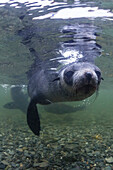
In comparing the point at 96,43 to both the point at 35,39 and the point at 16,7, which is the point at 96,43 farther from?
the point at 16,7

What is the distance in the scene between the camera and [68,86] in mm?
4660

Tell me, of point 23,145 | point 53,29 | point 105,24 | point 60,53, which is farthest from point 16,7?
point 23,145

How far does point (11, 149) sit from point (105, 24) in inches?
304

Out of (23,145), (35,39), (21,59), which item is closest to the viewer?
(23,145)

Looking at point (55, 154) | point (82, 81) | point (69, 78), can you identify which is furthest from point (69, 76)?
point (55, 154)

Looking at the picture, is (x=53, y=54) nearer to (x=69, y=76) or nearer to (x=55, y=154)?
(x=69, y=76)

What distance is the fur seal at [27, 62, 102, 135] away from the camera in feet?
12.8

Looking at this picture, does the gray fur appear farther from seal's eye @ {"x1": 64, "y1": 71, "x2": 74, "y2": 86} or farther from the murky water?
the murky water

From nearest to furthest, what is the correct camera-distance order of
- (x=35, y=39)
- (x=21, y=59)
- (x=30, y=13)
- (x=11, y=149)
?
(x=11, y=149) → (x=30, y=13) → (x=35, y=39) → (x=21, y=59)

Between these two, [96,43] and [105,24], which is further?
[96,43]

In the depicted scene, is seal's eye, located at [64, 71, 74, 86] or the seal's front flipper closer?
seal's eye, located at [64, 71, 74, 86]

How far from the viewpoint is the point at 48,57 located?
1152cm

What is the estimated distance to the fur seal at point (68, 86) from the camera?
12.8 feet

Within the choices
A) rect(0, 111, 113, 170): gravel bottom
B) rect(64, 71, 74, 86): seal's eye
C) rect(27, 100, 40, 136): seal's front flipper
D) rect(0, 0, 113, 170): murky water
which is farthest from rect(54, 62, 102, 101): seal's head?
rect(27, 100, 40, 136): seal's front flipper
